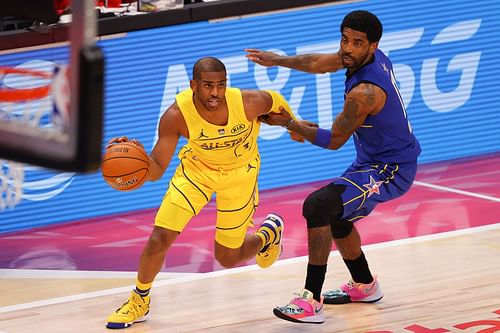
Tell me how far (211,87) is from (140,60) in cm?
312

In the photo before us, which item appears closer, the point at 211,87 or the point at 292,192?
the point at 211,87

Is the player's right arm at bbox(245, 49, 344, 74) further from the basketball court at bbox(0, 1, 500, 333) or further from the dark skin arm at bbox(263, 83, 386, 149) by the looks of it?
the basketball court at bbox(0, 1, 500, 333)

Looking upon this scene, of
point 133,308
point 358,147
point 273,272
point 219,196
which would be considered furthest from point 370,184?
point 133,308

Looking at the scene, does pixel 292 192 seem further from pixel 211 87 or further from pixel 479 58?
pixel 211 87

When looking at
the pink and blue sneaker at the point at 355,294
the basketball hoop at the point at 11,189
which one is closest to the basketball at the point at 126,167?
the pink and blue sneaker at the point at 355,294

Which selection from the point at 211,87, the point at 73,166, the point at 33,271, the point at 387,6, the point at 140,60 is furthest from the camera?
the point at 387,6

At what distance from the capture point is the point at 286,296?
26.9 ft

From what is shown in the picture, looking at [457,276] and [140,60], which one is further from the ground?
[140,60]

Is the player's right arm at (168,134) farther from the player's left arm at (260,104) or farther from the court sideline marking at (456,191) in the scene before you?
the court sideline marking at (456,191)

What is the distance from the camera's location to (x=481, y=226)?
32.0ft

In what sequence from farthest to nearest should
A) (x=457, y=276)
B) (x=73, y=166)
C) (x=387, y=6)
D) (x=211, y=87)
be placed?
1. (x=387, y=6)
2. (x=457, y=276)
3. (x=211, y=87)
4. (x=73, y=166)

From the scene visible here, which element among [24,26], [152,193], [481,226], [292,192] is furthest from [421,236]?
[24,26]

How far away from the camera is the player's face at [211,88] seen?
7.46 meters

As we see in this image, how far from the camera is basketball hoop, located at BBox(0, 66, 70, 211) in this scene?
13.4 feet
